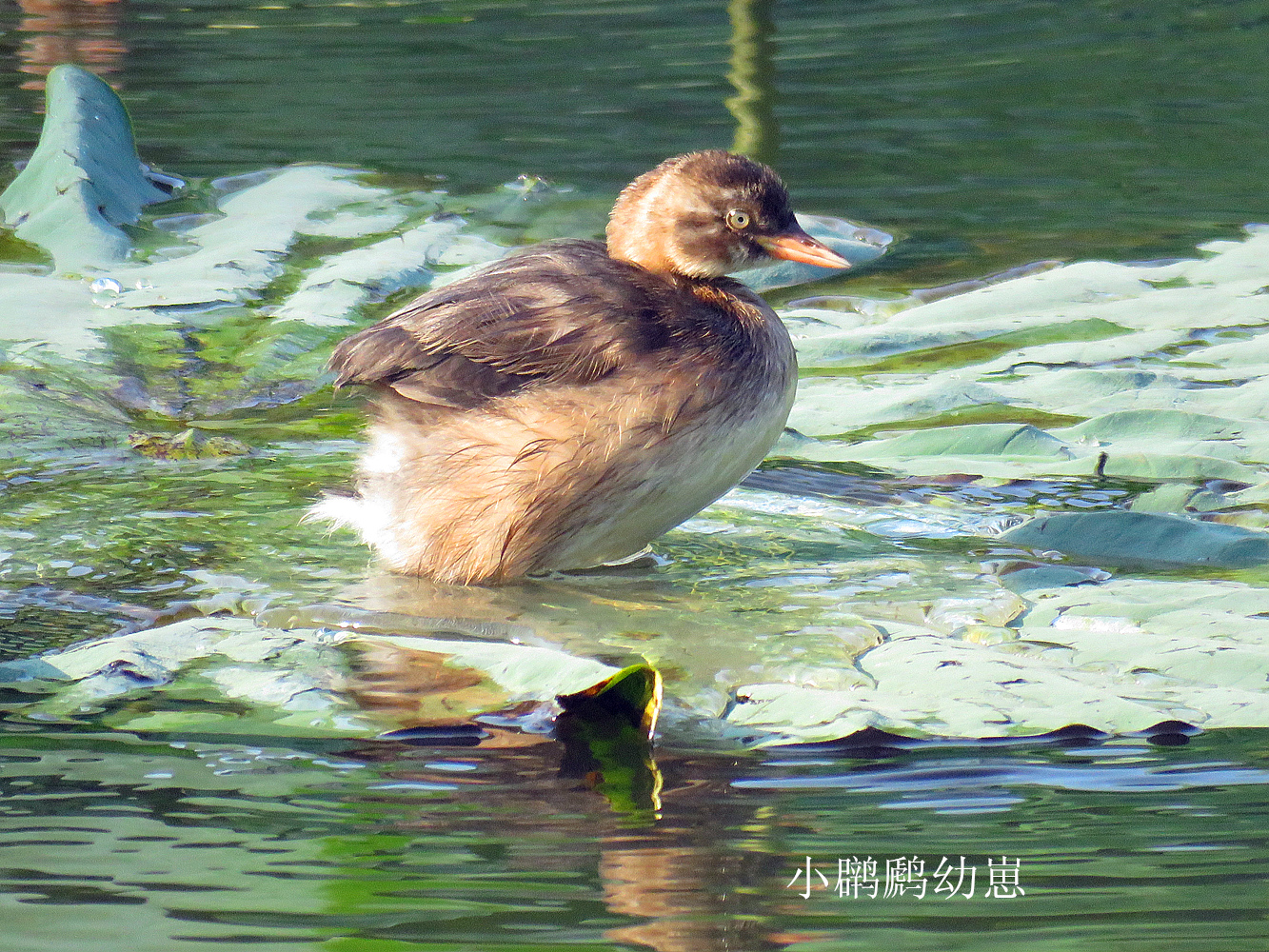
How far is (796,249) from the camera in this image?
452 centimetres

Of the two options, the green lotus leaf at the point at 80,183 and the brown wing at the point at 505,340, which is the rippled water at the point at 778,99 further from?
the brown wing at the point at 505,340

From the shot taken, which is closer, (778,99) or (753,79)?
(778,99)

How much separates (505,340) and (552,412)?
205mm

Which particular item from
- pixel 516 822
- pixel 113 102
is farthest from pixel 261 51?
pixel 516 822

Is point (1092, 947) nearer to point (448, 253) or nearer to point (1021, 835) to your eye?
point (1021, 835)

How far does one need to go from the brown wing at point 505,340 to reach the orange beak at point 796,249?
1.79 ft

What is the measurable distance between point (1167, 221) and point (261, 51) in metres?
5.63

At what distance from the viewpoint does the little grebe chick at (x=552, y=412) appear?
4000 mm

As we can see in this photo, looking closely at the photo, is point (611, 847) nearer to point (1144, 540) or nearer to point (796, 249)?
point (1144, 540)

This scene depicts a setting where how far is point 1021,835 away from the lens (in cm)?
260

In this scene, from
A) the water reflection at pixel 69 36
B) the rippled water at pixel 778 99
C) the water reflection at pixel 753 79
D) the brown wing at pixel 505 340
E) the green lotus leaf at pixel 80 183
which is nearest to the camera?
the brown wing at pixel 505 340

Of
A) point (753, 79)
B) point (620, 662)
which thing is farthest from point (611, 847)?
point (753, 79)
